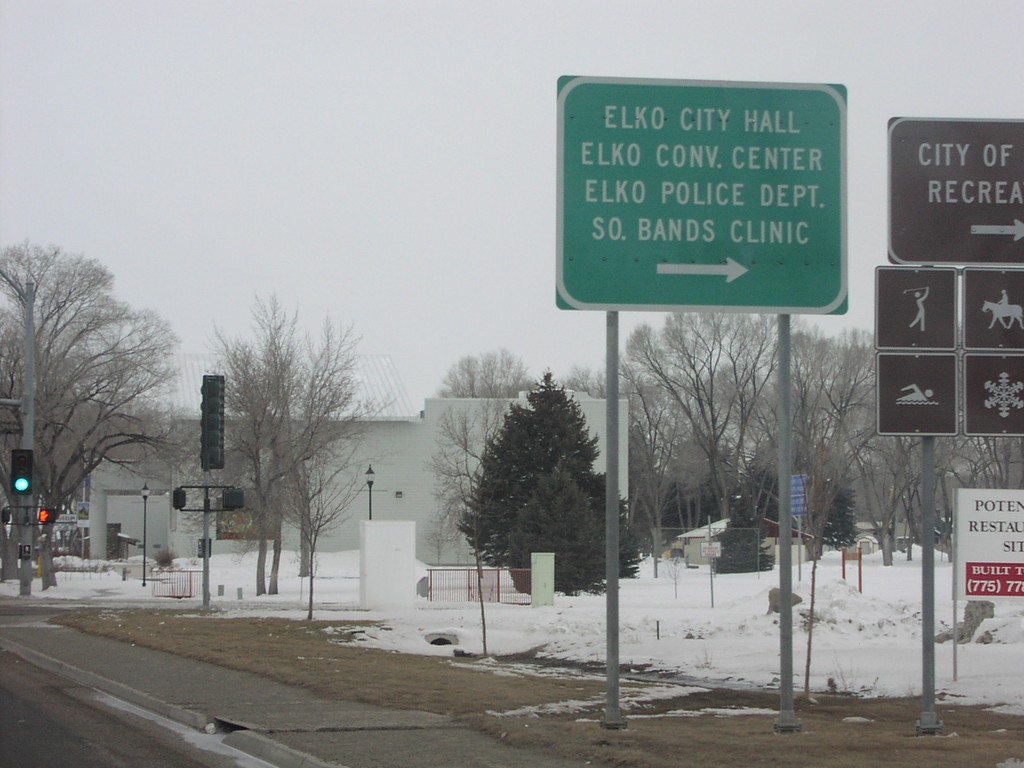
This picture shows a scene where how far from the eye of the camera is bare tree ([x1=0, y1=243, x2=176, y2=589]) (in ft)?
158

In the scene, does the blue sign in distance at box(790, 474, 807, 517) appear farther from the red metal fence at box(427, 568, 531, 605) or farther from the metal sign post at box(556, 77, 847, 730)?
the red metal fence at box(427, 568, 531, 605)

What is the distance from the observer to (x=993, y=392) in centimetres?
1130

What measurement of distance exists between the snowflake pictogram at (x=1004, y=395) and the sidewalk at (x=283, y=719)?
16.8 ft

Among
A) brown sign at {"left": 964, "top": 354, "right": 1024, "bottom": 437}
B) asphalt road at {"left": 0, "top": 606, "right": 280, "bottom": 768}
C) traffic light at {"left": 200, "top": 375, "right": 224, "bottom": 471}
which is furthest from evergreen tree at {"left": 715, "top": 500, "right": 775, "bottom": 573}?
brown sign at {"left": 964, "top": 354, "right": 1024, "bottom": 437}

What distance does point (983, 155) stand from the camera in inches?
452

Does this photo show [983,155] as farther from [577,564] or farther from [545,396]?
[545,396]

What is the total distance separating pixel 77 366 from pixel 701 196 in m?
42.8

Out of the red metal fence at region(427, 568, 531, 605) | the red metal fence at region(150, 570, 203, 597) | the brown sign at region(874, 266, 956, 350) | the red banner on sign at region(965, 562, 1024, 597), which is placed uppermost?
the brown sign at region(874, 266, 956, 350)

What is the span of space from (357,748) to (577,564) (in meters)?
35.0

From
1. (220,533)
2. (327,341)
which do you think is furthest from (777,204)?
(220,533)

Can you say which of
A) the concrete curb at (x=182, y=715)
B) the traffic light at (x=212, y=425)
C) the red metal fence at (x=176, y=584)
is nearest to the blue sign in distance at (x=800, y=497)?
the concrete curb at (x=182, y=715)

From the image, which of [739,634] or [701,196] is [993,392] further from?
[739,634]

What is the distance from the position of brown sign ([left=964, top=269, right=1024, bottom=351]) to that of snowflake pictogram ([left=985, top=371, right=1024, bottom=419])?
0.32m

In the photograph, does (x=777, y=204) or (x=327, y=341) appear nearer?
(x=777, y=204)
